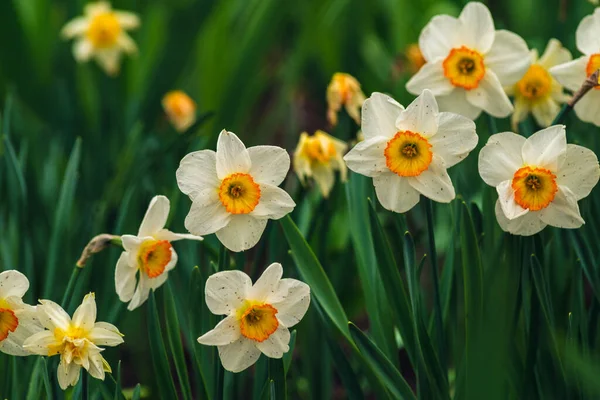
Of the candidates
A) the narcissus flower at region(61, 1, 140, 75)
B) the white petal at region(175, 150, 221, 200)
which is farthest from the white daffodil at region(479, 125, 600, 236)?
the narcissus flower at region(61, 1, 140, 75)

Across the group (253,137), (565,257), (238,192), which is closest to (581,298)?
(565,257)

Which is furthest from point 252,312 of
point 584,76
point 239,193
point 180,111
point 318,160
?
point 180,111

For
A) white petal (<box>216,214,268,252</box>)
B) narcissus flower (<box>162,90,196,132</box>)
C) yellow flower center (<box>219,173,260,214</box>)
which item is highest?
yellow flower center (<box>219,173,260,214</box>)

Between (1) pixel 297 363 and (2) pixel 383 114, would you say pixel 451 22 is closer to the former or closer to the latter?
(2) pixel 383 114

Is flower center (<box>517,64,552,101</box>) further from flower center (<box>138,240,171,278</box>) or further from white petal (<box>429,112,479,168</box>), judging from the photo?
flower center (<box>138,240,171,278</box>)

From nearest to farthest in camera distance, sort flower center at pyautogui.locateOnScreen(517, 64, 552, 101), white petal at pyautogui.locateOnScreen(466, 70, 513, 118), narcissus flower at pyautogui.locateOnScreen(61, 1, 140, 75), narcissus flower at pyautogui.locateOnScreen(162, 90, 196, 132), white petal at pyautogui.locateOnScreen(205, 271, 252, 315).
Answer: white petal at pyautogui.locateOnScreen(205, 271, 252, 315), white petal at pyautogui.locateOnScreen(466, 70, 513, 118), flower center at pyautogui.locateOnScreen(517, 64, 552, 101), narcissus flower at pyautogui.locateOnScreen(162, 90, 196, 132), narcissus flower at pyautogui.locateOnScreen(61, 1, 140, 75)

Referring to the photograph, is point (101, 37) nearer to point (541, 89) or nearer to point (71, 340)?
point (541, 89)

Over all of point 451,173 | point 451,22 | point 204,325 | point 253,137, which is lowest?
point 253,137
